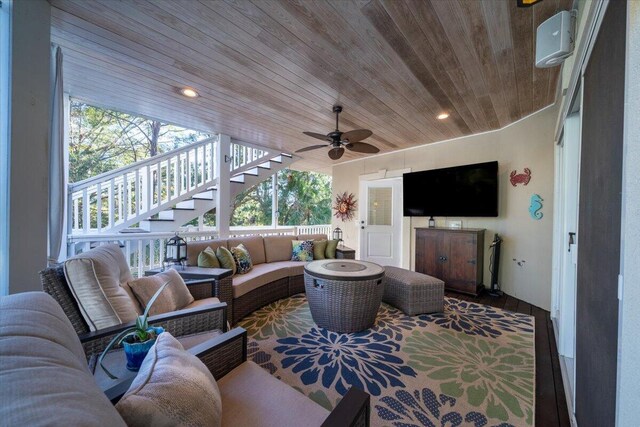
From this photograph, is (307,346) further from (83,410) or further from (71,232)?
(71,232)

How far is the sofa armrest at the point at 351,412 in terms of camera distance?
85cm

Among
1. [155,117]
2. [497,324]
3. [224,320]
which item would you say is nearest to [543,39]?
[497,324]

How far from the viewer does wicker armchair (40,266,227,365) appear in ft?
4.21

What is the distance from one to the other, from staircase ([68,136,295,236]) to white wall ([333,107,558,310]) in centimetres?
358

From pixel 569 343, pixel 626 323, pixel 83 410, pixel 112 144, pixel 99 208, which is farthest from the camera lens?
pixel 112 144

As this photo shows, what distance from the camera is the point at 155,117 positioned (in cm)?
357

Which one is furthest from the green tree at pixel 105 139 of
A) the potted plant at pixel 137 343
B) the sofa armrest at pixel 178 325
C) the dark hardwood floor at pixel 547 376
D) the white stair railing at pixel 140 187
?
the dark hardwood floor at pixel 547 376

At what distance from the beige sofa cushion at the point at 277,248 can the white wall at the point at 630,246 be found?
144 inches

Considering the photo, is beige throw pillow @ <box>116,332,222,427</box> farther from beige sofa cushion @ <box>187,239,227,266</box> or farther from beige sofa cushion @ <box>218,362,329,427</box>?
beige sofa cushion @ <box>187,239,227,266</box>

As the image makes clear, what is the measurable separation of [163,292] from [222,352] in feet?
2.85

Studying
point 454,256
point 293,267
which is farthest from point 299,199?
point 454,256

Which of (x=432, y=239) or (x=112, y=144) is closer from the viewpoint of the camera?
(x=432, y=239)

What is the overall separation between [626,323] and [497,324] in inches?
92.9

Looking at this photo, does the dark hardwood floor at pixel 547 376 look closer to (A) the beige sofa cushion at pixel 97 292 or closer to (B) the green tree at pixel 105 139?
(A) the beige sofa cushion at pixel 97 292
